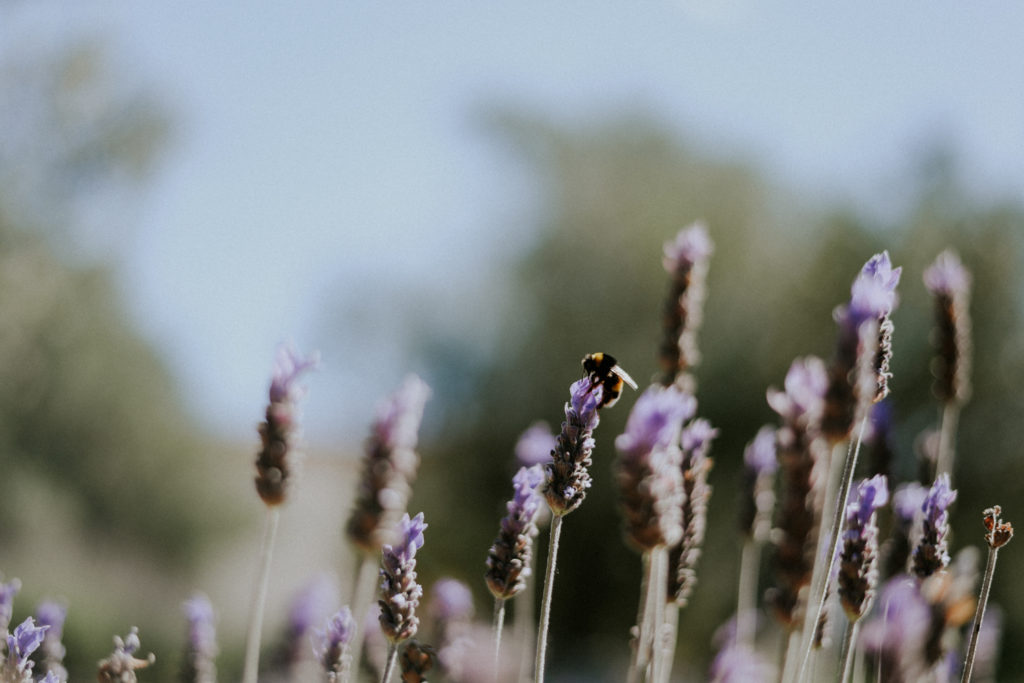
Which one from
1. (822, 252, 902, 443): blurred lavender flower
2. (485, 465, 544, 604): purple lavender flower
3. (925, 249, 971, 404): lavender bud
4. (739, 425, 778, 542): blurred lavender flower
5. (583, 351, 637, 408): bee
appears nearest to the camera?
(822, 252, 902, 443): blurred lavender flower

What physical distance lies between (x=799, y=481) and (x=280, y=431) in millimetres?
1208

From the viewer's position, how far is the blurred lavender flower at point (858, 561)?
6.57 ft

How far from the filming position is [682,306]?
3059 millimetres

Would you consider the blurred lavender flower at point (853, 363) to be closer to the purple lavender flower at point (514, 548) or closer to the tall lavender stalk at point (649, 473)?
the tall lavender stalk at point (649, 473)

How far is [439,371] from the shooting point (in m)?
14.7

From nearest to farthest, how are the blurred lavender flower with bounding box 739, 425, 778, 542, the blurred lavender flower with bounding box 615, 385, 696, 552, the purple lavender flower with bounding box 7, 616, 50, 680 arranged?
the purple lavender flower with bounding box 7, 616, 50, 680
the blurred lavender flower with bounding box 615, 385, 696, 552
the blurred lavender flower with bounding box 739, 425, 778, 542

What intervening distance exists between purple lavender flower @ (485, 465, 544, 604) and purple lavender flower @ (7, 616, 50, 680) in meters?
0.91

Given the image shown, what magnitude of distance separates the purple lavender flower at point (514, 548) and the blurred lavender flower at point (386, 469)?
1.54 feet

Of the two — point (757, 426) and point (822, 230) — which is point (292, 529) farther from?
point (822, 230)

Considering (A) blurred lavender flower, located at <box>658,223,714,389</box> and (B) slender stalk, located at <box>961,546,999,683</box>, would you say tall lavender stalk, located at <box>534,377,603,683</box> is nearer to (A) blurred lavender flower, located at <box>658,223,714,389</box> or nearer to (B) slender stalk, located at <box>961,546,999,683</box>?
(B) slender stalk, located at <box>961,546,999,683</box>

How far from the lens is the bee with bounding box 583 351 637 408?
101 inches

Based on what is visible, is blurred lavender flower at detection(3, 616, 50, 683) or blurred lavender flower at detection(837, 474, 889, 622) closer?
blurred lavender flower at detection(3, 616, 50, 683)

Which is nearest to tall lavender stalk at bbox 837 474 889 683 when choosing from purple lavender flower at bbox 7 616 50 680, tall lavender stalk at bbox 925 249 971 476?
tall lavender stalk at bbox 925 249 971 476

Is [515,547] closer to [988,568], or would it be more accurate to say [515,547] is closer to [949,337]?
[988,568]
